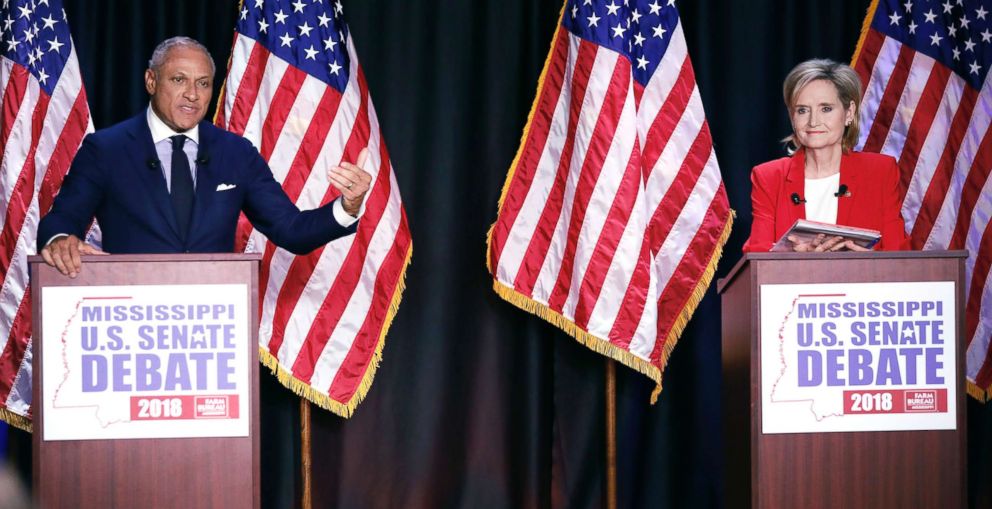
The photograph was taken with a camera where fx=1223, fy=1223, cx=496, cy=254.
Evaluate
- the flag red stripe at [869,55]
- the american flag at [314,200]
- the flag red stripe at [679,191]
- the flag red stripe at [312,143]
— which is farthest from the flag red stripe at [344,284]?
the flag red stripe at [869,55]

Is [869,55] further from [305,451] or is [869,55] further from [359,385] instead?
[305,451]

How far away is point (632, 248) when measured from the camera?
181 inches

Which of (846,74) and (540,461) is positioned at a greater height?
(846,74)

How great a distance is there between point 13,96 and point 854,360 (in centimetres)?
322

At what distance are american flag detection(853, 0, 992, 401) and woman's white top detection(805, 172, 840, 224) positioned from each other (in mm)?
947

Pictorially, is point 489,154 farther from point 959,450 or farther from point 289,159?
point 959,450

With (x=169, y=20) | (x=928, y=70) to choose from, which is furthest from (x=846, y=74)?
(x=169, y=20)

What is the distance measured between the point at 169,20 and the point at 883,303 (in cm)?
326

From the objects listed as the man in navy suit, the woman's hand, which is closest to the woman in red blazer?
the woman's hand

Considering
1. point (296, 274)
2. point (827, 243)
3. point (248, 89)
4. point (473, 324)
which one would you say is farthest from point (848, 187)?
point (248, 89)

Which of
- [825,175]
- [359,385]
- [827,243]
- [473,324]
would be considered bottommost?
[359,385]

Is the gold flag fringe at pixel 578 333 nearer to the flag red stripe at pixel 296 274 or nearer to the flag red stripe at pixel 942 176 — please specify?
the flag red stripe at pixel 296 274

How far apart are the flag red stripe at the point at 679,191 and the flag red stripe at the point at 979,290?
3.62 ft

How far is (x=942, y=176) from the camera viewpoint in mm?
4770
